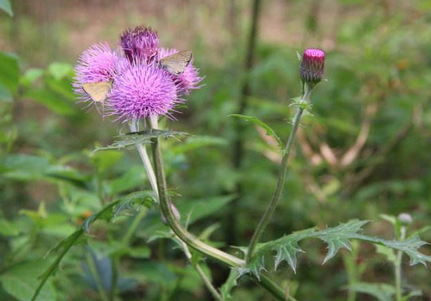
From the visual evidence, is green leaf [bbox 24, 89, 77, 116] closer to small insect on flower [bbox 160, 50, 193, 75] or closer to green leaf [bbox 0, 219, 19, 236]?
green leaf [bbox 0, 219, 19, 236]

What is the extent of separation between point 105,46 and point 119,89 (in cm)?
15

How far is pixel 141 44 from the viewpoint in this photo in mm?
1161

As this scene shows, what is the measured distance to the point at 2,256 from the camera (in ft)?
7.79

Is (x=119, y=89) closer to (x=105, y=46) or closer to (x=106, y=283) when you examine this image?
(x=105, y=46)

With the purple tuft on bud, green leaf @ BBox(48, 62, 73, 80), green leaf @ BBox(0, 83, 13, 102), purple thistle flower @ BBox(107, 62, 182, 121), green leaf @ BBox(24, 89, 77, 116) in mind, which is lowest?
green leaf @ BBox(24, 89, 77, 116)

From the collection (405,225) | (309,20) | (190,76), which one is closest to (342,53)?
A: (309,20)

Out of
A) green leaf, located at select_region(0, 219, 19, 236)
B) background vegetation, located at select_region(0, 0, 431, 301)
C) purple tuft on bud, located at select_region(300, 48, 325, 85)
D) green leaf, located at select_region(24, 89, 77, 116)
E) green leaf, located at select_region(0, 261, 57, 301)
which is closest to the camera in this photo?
purple tuft on bud, located at select_region(300, 48, 325, 85)

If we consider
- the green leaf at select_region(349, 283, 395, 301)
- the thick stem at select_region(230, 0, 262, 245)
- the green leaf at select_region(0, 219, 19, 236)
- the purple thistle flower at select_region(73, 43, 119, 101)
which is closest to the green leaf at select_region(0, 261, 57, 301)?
the green leaf at select_region(0, 219, 19, 236)

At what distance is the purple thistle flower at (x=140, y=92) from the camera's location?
1.12 m

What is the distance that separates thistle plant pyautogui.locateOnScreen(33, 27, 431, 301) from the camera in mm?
1123

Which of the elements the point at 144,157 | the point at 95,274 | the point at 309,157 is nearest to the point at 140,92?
the point at 144,157

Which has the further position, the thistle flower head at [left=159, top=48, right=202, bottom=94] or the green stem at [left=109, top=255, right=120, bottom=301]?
the green stem at [left=109, top=255, right=120, bottom=301]

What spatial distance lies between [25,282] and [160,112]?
781mm

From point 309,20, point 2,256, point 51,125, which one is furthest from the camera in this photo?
point 51,125
